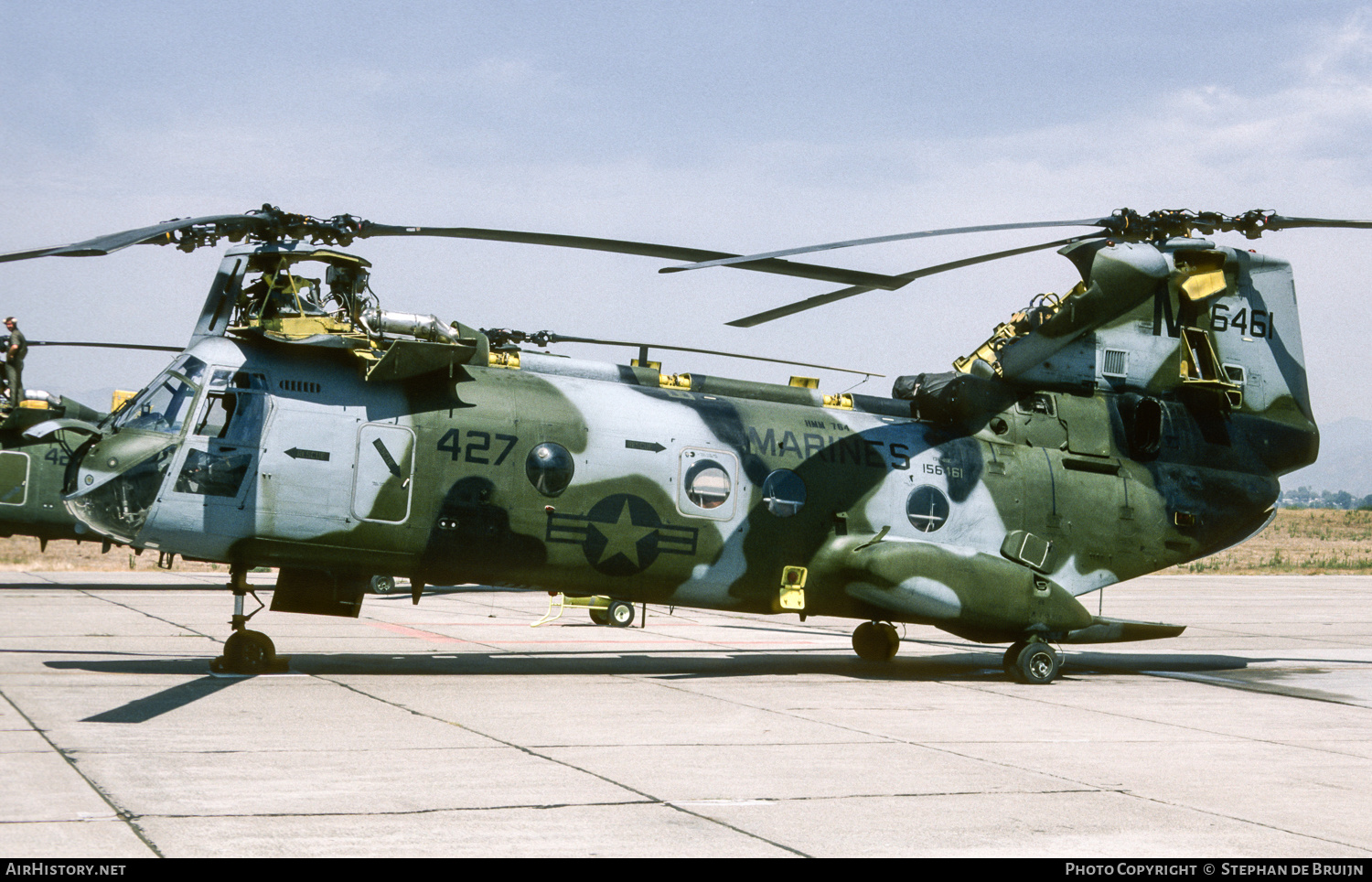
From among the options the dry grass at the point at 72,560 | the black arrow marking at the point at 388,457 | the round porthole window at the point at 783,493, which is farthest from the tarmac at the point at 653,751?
the dry grass at the point at 72,560

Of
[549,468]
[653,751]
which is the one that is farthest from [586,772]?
[549,468]

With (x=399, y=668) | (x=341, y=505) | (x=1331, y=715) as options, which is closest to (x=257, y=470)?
(x=341, y=505)

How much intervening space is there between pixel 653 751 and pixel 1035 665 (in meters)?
6.34

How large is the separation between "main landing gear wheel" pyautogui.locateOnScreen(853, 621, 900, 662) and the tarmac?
236mm

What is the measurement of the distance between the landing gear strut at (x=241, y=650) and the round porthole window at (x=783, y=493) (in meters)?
5.18

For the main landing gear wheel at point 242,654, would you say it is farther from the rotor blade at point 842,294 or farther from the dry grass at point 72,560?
the dry grass at point 72,560


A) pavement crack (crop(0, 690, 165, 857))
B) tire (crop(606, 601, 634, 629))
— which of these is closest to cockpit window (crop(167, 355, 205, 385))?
pavement crack (crop(0, 690, 165, 857))

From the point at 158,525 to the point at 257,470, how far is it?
0.96 meters

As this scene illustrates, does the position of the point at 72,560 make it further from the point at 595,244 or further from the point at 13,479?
the point at 595,244

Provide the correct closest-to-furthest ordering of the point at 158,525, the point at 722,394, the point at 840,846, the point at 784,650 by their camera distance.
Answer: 1. the point at 840,846
2. the point at 158,525
3. the point at 722,394
4. the point at 784,650

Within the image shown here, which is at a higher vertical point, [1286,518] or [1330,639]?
[1286,518]

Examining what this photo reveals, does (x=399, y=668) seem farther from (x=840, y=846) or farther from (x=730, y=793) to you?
(x=840, y=846)

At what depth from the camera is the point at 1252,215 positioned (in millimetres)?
13680

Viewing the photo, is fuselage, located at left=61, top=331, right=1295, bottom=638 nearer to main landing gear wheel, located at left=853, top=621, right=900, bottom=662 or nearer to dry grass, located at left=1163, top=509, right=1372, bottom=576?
main landing gear wheel, located at left=853, top=621, right=900, bottom=662
